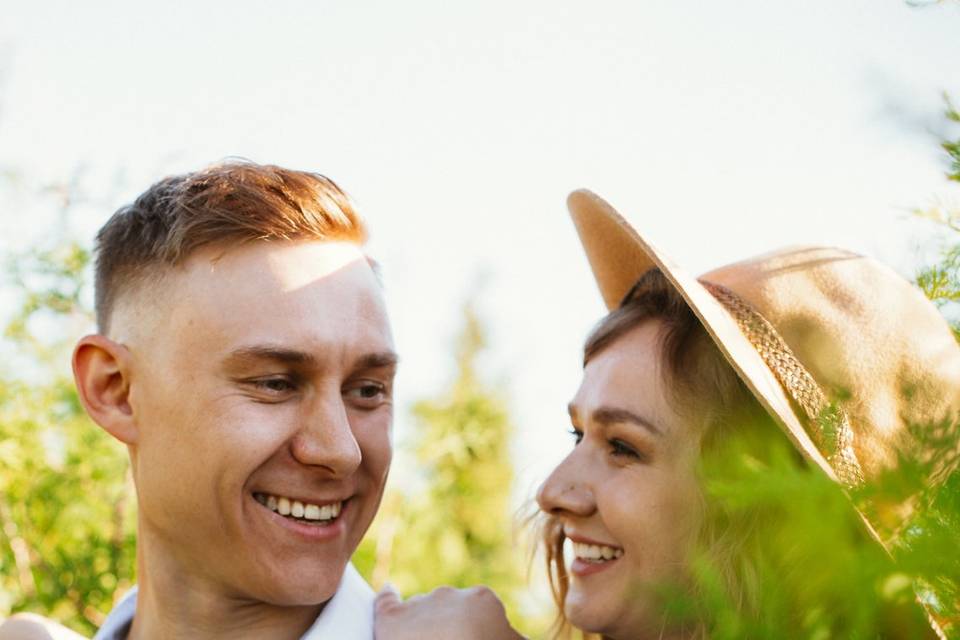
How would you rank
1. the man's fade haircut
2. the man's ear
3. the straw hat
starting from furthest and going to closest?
the man's ear < the man's fade haircut < the straw hat

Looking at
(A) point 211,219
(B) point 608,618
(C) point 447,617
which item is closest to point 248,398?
(A) point 211,219

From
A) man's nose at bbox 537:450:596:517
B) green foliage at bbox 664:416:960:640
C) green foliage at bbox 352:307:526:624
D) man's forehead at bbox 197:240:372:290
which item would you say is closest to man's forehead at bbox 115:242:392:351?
man's forehead at bbox 197:240:372:290

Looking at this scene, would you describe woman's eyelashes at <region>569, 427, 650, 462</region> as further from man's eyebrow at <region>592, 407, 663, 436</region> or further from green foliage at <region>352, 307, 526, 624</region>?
green foliage at <region>352, 307, 526, 624</region>

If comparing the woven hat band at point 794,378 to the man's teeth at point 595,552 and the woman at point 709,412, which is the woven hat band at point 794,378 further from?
the man's teeth at point 595,552

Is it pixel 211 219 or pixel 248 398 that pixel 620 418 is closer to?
pixel 248 398

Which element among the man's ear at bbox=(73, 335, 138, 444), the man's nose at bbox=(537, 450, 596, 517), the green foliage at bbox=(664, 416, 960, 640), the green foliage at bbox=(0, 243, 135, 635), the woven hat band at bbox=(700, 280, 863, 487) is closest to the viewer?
the green foliage at bbox=(664, 416, 960, 640)

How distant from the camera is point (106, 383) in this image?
2.80 metres

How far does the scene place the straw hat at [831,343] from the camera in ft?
6.60

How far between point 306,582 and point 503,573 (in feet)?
22.5

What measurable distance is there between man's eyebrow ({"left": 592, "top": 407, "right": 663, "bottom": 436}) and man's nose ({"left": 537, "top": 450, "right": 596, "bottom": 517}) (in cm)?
12

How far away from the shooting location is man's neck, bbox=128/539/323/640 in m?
2.67

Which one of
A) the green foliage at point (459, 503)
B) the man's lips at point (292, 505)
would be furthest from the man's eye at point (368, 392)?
the green foliage at point (459, 503)

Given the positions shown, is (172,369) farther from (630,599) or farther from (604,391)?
(630,599)

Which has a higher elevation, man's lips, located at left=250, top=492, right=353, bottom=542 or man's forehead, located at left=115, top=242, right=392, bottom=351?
man's forehead, located at left=115, top=242, right=392, bottom=351
